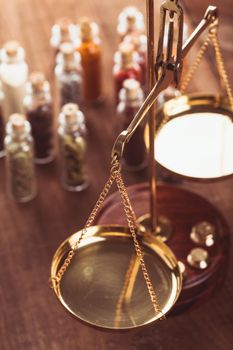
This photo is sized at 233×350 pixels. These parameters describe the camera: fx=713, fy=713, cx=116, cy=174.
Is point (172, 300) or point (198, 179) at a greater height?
point (198, 179)

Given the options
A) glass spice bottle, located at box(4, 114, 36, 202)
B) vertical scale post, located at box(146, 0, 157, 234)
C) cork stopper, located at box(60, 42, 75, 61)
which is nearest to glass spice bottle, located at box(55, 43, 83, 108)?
cork stopper, located at box(60, 42, 75, 61)

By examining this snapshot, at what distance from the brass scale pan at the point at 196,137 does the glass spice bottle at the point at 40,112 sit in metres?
0.34

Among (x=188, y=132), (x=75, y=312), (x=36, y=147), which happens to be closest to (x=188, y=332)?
(x=75, y=312)

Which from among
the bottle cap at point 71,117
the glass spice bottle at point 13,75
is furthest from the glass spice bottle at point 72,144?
the glass spice bottle at point 13,75

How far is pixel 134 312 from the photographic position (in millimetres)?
1103

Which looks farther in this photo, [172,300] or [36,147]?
[36,147]

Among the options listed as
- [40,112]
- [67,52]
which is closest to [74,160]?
[40,112]

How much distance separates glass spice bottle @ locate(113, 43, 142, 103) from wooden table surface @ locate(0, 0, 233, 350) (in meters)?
0.10

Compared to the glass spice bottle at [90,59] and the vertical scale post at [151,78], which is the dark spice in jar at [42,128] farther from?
the vertical scale post at [151,78]

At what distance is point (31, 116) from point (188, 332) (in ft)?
2.04

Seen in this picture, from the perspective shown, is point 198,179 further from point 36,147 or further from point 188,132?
point 36,147

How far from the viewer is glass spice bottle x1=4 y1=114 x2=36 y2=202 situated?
4.82 ft

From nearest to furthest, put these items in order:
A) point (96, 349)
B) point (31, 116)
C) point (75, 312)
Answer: point (75, 312)
point (96, 349)
point (31, 116)

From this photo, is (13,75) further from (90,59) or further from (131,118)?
(131,118)
